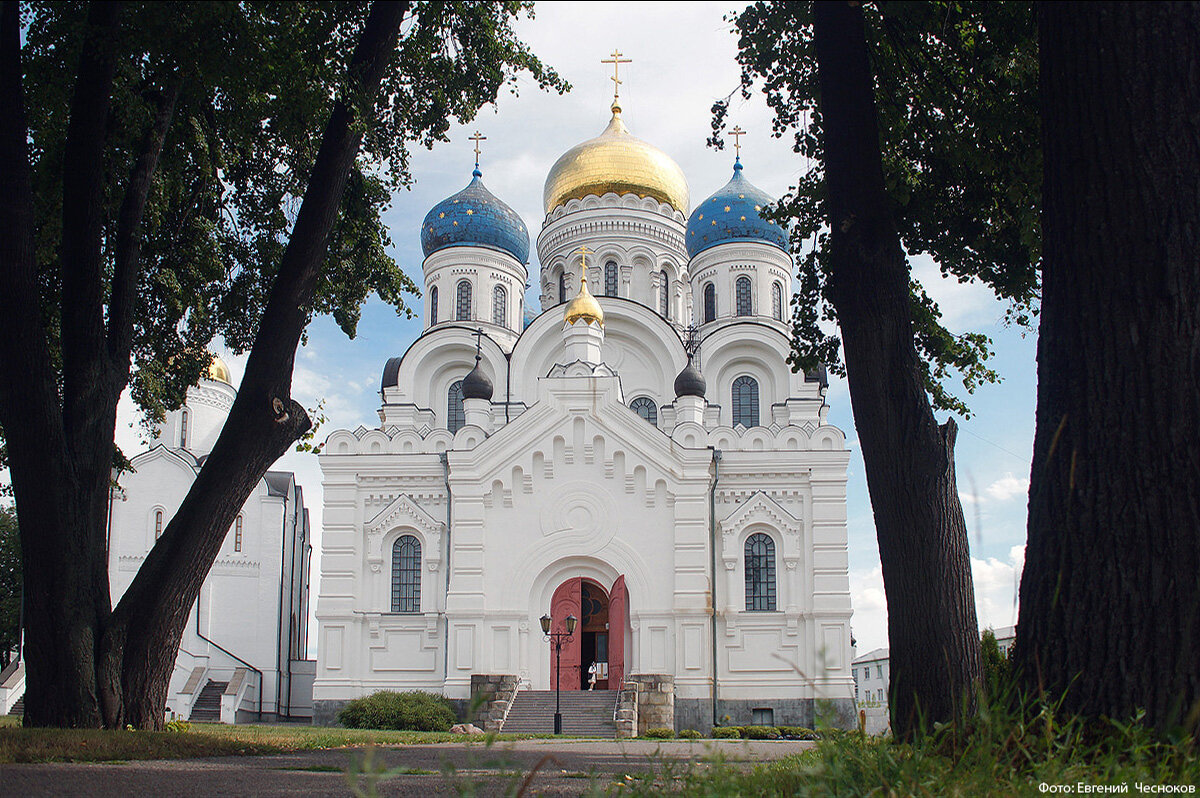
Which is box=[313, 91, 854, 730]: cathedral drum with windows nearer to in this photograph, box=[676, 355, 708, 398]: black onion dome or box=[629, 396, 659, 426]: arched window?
box=[676, 355, 708, 398]: black onion dome

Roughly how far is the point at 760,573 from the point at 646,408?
6285 mm

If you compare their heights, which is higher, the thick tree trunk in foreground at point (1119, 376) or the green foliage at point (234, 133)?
the green foliage at point (234, 133)

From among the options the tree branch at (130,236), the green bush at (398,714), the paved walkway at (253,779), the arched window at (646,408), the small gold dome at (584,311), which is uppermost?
the small gold dome at (584,311)

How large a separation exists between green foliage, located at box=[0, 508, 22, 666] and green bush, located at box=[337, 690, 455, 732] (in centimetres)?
1592

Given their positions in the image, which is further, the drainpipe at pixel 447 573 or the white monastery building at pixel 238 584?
the white monastery building at pixel 238 584

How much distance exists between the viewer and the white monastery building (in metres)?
28.1

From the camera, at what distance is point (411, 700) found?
67.3 feet

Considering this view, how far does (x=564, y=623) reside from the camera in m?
22.8

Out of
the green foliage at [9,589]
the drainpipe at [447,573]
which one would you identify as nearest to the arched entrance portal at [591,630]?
the drainpipe at [447,573]

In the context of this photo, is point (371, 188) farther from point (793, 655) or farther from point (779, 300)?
point (779, 300)

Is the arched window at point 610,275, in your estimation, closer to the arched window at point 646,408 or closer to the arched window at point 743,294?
the arched window at point 743,294

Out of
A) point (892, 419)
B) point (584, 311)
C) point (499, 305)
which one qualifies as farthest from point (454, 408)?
point (892, 419)

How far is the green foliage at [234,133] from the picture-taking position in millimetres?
7688

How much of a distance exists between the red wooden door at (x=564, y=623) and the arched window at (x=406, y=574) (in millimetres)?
3023
